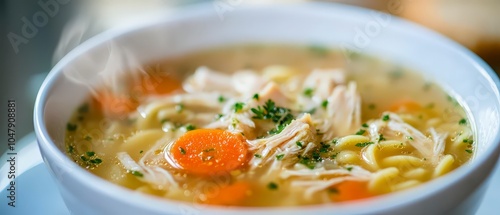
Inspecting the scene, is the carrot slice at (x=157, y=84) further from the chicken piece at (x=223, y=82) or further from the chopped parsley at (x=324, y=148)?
the chopped parsley at (x=324, y=148)

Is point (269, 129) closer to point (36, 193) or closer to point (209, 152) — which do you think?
point (209, 152)

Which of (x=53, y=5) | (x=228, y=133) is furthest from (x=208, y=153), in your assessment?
(x=53, y=5)

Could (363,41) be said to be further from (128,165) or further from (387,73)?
(128,165)

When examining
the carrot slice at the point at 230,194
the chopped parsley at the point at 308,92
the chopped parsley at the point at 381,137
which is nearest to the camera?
the carrot slice at the point at 230,194

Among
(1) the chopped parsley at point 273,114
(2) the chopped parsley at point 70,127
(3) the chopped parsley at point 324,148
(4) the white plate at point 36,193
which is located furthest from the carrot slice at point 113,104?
(3) the chopped parsley at point 324,148

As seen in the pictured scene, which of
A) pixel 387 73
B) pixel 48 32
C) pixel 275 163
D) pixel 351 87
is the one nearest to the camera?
pixel 275 163

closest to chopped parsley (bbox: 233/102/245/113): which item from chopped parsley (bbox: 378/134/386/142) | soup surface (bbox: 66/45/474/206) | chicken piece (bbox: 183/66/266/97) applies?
soup surface (bbox: 66/45/474/206)

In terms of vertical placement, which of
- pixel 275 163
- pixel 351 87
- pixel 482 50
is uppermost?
pixel 482 50
